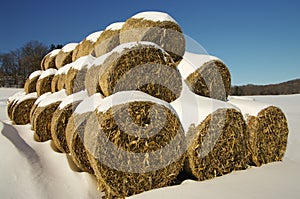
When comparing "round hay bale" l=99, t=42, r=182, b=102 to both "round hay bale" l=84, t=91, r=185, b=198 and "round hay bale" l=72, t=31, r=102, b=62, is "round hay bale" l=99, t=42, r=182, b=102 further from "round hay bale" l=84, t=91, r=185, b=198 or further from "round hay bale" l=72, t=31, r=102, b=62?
"round hay bale" l=72, t=31, r=102, b=62

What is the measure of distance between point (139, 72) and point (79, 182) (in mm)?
1795

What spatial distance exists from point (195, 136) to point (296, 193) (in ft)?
4.18

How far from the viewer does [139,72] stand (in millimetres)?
3729

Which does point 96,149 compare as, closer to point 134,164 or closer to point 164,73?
point 134,164

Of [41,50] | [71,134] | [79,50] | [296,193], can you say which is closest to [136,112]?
[71,134]

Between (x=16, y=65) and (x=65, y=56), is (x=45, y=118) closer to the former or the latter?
(x=65, y=56)

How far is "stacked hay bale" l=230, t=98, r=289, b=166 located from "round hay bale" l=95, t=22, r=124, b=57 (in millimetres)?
2879

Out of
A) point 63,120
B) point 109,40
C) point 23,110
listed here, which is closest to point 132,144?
point 63,120

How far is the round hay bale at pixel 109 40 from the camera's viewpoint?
533cm

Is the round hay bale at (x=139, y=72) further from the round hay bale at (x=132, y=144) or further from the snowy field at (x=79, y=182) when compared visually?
the snowy field at (x=79, y=182)

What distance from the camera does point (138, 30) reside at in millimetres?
4809

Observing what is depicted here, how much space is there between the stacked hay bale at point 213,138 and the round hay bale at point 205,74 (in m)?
0.93

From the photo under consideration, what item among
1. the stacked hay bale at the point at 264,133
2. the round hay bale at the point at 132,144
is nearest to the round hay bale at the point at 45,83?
the round hay bale at the point at 132,144

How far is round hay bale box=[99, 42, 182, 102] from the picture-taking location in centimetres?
365
